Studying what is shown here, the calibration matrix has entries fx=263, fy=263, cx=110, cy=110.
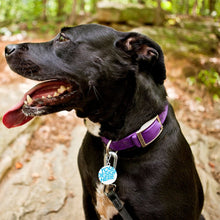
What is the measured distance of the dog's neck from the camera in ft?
6.45

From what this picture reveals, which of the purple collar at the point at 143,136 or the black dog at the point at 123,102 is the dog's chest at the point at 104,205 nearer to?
the black dog at the point at 123,102

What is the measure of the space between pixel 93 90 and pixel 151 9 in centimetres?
745

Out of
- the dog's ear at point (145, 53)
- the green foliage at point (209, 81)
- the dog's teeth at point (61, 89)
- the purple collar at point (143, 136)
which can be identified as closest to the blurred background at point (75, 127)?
the green foliage at point (209, 81)

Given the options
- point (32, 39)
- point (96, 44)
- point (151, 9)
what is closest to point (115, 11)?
point (151, 9)

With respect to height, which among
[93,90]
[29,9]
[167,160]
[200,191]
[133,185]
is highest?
[93,90]

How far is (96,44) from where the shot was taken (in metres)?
1.96

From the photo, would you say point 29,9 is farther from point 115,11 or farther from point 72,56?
point 72,56

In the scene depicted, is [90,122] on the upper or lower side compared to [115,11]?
upper

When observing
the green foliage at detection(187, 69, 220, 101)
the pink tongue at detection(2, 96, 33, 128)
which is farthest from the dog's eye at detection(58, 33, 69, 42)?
the green foliage at detection(187, 69, 220, 101)

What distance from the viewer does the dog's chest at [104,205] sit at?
208 cm

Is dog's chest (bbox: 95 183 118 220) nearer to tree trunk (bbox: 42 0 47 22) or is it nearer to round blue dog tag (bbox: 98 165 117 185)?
round blue dog tag (bbox: 98 165 117 185)

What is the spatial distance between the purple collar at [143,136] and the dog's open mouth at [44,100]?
489 millimetres

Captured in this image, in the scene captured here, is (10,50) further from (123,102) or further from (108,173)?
(108,173)

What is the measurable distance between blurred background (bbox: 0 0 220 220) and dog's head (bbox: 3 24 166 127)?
1.48 meters
